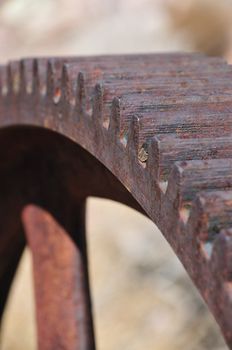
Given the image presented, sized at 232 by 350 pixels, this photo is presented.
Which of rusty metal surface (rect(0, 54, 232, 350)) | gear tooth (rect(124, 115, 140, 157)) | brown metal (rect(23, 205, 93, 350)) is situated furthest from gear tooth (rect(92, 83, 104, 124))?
brown metal (rect(23, 205, 93, 350))

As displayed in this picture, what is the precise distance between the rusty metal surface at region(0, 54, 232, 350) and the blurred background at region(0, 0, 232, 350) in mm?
2409

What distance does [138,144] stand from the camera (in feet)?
3.38

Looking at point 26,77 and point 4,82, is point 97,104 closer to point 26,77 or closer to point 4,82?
point 26,77

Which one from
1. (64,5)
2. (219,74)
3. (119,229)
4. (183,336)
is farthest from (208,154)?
(64,5)

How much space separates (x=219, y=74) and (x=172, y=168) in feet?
1.65

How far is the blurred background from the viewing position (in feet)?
14.1

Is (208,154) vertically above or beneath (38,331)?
above

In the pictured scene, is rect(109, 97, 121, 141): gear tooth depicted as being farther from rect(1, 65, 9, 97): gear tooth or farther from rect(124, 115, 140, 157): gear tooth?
rect(1, 65, 9, 97): gear tooth

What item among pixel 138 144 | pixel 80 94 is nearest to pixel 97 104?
pixel 80 94

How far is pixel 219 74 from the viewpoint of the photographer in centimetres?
137

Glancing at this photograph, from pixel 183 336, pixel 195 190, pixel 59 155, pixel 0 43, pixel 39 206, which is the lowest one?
pixel 183 336

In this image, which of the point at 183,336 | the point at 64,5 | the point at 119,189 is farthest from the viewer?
the point at 64,5

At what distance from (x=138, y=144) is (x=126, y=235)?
370 centimetres

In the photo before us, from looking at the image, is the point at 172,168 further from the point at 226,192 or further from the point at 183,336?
the point at 183,336
